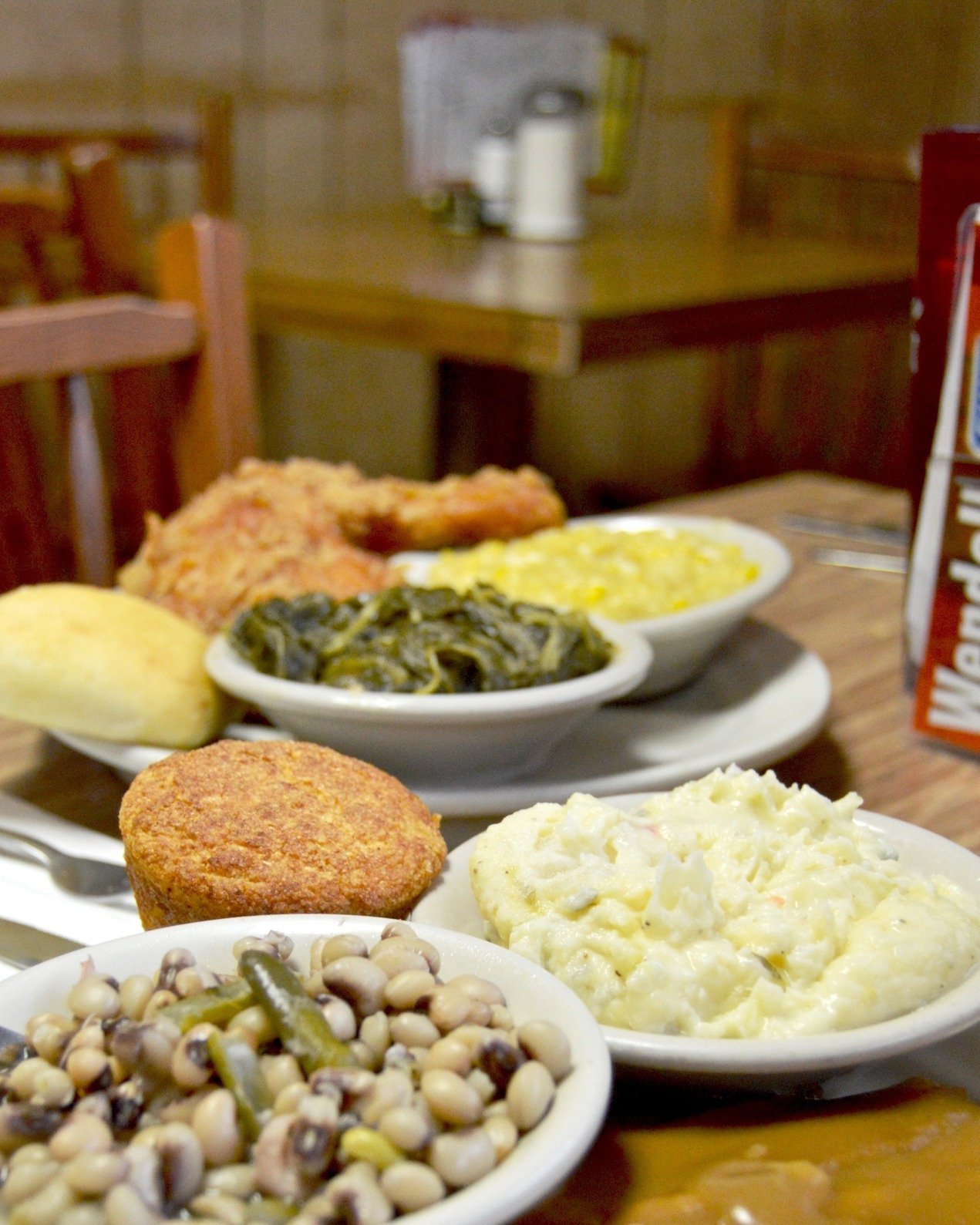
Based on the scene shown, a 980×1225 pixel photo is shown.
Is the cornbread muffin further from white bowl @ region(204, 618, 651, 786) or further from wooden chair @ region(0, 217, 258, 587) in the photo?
wooden chair @ region(0, 217, 258, 587)

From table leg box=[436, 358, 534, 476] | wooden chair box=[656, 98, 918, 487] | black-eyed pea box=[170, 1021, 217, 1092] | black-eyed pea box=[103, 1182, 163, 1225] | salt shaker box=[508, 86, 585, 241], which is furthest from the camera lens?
table leg box=[436, 358, 534, 476]

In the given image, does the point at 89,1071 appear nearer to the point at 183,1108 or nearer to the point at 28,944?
the point at 183,1108

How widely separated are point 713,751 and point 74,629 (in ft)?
2.36

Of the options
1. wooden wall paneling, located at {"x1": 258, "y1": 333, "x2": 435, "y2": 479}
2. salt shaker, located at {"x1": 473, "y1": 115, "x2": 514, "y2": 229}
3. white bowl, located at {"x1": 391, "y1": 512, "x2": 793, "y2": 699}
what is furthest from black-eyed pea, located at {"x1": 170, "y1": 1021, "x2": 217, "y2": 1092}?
wooden wall paneling, located at {"x1": 258, "y1": 333, "x2": 435, "y2": 479}

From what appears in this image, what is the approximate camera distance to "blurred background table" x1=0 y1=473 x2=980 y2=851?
60.2 inches

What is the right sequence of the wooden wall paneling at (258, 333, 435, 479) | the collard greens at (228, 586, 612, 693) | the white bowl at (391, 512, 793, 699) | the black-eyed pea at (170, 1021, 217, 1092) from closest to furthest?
1. the black-eyed pea at (170, 1021, 217, 1092)
2. the collard greens at (228, 586, 612, 693)
3. the white bowl at (391, 512, 793, 699)
4. the wooden wall paneling at (258, 333, 435, 479)

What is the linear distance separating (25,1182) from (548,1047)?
0.31 m

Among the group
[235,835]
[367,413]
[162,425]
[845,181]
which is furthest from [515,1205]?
[367,413]

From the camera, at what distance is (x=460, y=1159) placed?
2.55 feet

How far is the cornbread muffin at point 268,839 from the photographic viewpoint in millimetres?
1099

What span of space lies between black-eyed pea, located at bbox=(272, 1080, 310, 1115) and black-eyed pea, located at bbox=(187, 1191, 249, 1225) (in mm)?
56

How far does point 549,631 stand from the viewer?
5.37 ft

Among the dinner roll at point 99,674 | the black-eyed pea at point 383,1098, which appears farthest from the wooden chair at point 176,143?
the black-eyed pea at point 383,1098

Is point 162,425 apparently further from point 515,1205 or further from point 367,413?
point 367,413
